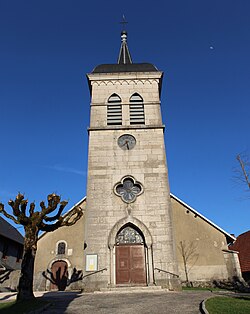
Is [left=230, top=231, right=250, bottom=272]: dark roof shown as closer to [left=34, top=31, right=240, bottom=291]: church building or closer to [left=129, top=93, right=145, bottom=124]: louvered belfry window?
[left=34, top=31, right=240, bottom=291]: church building

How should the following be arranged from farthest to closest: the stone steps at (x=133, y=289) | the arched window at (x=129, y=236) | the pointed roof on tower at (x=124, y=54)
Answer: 1. the pointed roof on tower at (x=124, y=54)
2. the arched window at (x=129, y=236)
3. the stone steps at (x=133, y=289)

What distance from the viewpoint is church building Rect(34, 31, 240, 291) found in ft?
48.6

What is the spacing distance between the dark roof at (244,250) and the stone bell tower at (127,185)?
519 inches

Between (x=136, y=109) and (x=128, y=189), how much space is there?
624cm

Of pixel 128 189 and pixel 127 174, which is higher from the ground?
pixel 127 174

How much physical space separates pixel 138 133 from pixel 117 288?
9611 mm

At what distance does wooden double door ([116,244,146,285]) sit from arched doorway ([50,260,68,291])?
4.20 m

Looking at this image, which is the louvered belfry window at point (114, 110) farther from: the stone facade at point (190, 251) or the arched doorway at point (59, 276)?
the arched doorway at point (59, 276)

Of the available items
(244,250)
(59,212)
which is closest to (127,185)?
(59,212)

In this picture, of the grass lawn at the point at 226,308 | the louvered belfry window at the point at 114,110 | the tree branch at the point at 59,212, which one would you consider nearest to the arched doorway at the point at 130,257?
the tree branch at the point at 59,212

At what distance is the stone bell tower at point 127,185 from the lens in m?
14.7

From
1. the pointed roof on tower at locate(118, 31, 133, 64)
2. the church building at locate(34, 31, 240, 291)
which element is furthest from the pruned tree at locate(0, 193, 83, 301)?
the pointed roof on tower at locate(118, 31, 133, 64)

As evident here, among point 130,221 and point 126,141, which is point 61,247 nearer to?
point 130,221

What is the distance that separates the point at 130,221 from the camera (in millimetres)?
15609
